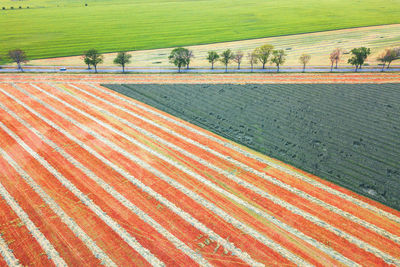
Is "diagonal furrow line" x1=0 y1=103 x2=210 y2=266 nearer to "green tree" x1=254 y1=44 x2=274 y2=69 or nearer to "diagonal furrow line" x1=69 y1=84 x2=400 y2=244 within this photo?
"diagonal furrow line" x1=69 y1=84 x2=400 y2=244

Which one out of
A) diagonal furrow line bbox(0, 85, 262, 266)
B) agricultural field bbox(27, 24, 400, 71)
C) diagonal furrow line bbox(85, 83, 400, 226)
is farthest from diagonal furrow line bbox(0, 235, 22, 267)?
agricultural field bbox(27, 24, 400, 71)

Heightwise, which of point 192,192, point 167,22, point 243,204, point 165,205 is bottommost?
point 243,204

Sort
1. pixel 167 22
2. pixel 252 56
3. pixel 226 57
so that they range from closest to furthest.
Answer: pixel 226 57, pixel 252 56, pixel 167 22

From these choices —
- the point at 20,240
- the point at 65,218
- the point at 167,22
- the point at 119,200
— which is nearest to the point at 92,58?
the point at 119,200

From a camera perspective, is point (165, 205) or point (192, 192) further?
point (192, 192)

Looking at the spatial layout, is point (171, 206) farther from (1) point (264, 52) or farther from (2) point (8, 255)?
(1) point (264, 52)

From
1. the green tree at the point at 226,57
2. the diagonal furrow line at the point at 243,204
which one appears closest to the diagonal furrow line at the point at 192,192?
the diagonal furrow line at the point at 243,204
